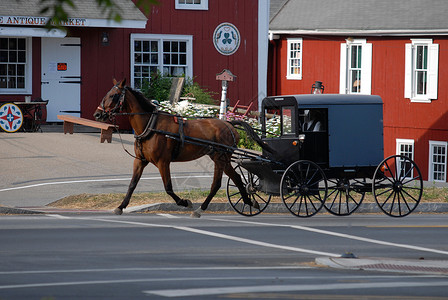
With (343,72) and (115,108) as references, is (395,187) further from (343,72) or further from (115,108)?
(343,72)

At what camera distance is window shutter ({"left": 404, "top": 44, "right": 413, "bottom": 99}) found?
31875 mm

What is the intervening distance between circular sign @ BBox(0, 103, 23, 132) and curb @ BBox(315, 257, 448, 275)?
15.4 meters

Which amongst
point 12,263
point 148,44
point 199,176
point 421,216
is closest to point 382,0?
point 148,44

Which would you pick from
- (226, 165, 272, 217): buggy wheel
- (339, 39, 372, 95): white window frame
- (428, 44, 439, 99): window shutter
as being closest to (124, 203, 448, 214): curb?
(226, 165, 272, 217): buggy wheel

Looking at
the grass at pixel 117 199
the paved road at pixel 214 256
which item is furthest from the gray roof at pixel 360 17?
the paved road at pixel 214 256

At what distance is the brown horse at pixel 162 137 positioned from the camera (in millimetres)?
14828

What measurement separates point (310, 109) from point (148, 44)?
46.9 ft

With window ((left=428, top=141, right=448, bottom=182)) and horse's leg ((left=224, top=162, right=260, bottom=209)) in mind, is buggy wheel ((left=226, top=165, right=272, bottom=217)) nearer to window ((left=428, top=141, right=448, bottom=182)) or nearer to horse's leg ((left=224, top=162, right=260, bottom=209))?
horse's leg ((left=224, top=162, right=260, bottom=209))

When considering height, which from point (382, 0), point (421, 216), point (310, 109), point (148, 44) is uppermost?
point (382, 0)

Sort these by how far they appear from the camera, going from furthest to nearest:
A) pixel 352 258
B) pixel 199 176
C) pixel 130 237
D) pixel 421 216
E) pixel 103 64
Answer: pixel 103 64 → pixel 199 176 → pixel 421 216 → pixel 130 237 → pixel 352 258

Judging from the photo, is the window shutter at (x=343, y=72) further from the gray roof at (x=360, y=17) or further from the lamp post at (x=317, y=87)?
the lamp post at (x=317, y=87)

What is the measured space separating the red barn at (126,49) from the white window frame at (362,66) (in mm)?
4747

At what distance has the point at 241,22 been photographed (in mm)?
29812

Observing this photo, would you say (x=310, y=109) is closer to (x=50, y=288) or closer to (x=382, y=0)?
(x=50, y=288)
